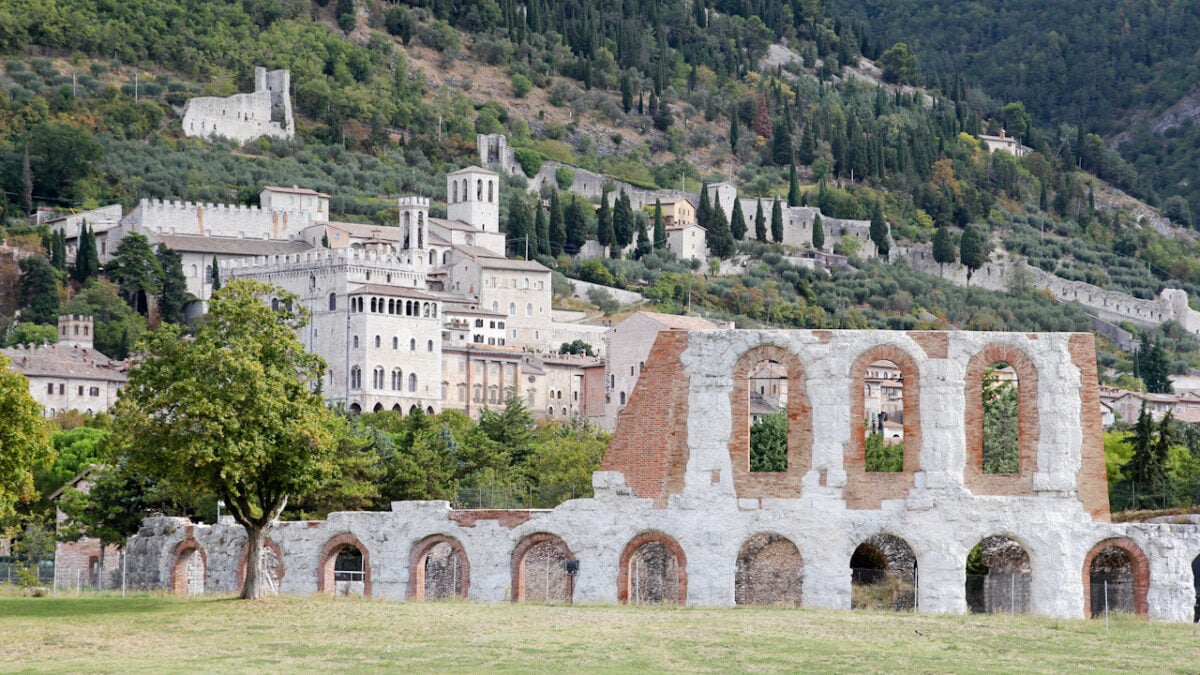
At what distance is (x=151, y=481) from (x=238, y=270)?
3186 inches

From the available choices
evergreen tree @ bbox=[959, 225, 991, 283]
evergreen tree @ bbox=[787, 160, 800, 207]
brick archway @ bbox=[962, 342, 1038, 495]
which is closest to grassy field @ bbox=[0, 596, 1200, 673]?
brick archway @ bbox=[962, 342, 1038, 495]

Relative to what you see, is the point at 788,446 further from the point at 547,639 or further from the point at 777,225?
the point at 777,225

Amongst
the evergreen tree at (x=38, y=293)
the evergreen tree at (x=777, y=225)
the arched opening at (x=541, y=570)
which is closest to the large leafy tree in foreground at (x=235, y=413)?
the arched opening at (x=541, y=570)

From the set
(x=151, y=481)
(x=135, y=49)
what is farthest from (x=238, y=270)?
(x=151, y=481)

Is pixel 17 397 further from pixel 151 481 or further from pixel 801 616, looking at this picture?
pixel 151 481

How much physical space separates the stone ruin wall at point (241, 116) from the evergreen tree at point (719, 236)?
119 ft

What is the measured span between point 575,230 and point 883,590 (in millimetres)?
122183

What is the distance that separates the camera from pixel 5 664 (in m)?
30.8

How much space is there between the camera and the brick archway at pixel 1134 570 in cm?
4159

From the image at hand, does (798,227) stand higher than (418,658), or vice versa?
(798,227)

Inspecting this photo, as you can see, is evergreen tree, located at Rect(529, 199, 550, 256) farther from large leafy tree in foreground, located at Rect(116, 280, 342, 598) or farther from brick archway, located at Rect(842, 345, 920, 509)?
large leafy tree in foreground, located at Rect(116, 280, 342, 598)

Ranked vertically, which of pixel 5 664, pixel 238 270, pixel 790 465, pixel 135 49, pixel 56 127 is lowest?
pixel 5 664

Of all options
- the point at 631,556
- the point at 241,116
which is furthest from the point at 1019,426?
the point at 241,116

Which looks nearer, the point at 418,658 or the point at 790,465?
the point at 418,658
